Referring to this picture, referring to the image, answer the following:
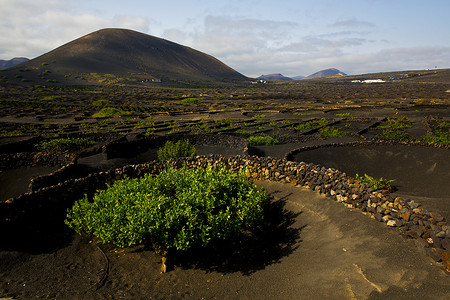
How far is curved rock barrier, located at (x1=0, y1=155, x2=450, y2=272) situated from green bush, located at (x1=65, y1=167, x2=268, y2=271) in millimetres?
2329

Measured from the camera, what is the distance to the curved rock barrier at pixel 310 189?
267 inches

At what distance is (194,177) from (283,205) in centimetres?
383

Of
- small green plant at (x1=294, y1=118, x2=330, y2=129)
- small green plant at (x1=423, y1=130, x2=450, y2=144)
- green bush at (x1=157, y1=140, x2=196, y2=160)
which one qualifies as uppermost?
green bush at (x1=157, y1=140, x2=196, y2=160)

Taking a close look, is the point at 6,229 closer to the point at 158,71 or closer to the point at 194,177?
the point at 194,177

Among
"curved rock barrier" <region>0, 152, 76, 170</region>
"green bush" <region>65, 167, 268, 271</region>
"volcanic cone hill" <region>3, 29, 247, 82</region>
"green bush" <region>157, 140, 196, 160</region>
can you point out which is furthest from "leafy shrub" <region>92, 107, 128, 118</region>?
"volcanic cone hill" <region>3, 29, 247, 82</region>

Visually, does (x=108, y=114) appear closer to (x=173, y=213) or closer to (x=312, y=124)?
(x=312, y=124)

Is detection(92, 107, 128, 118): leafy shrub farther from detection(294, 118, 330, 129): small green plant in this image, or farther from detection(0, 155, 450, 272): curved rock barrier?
detection(0, 155, 450, 272): curved rock barrier

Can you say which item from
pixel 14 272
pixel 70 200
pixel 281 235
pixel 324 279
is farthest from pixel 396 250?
pixel 70 200

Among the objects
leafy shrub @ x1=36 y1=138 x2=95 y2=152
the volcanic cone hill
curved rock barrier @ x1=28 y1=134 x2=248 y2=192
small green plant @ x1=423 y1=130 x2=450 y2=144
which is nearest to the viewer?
curved rock barrier @ x1=28 y1=134 x2=248 y2=192

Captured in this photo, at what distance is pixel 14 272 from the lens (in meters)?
7.66

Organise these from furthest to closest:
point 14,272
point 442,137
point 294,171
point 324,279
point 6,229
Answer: point 442,137
point 294,171
point 6,229
point 14,272
point 324,279

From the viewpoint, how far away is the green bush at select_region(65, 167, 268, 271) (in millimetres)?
7246

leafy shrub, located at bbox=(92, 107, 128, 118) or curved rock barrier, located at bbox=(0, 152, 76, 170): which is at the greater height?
leafy shrub, located at bbox=(92, 107, 128, 118)

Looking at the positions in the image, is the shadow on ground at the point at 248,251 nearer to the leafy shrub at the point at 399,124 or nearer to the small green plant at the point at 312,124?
the small green plant at the point at 312,124
